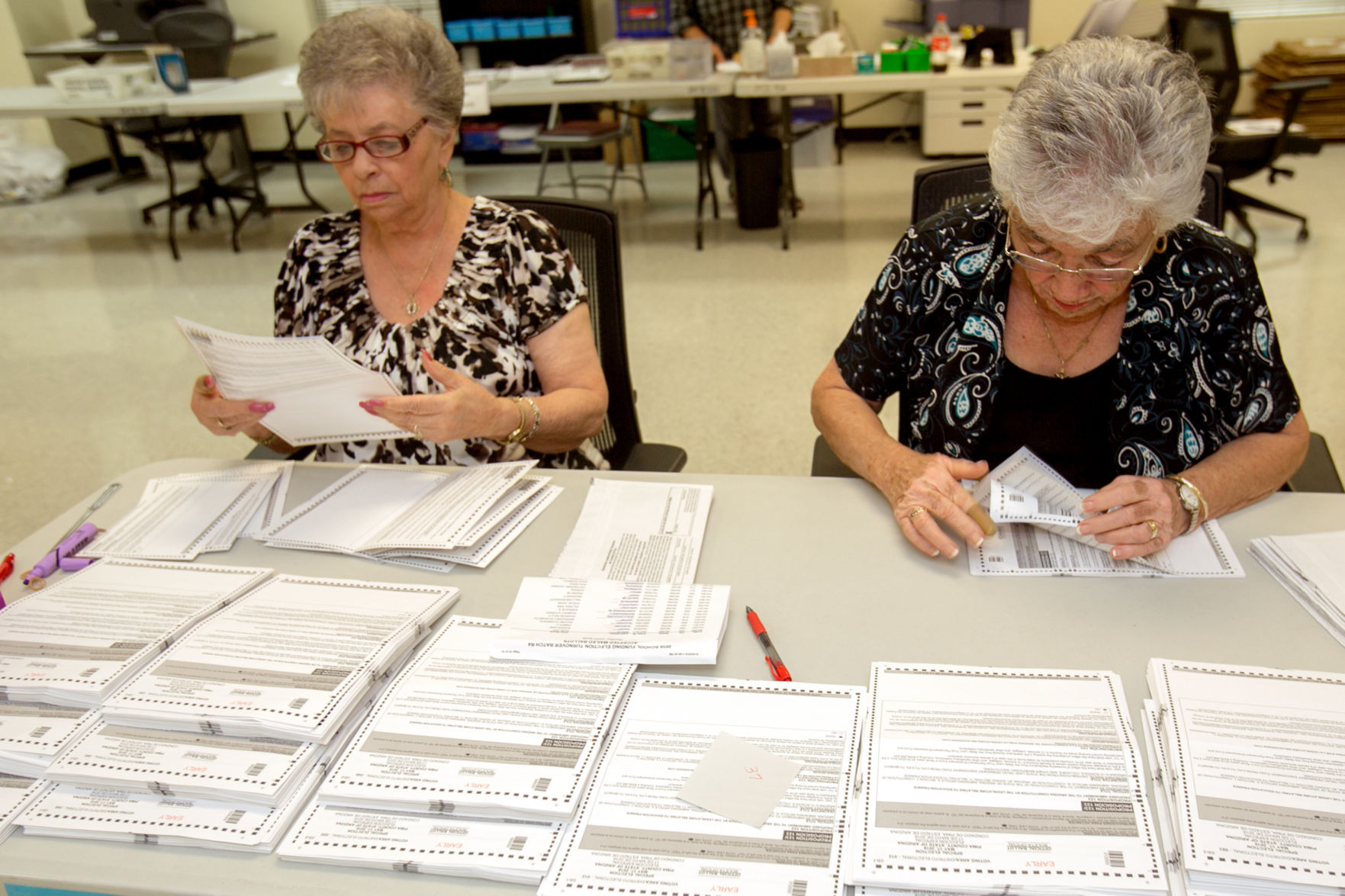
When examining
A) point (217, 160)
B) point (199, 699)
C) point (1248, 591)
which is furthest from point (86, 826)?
point (217, 160)

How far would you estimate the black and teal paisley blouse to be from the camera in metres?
1.39

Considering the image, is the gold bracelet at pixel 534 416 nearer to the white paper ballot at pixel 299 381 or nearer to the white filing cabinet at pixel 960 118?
the white paper ballot at pixel 299 381

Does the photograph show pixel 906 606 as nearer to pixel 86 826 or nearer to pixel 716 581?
pixel 716 581

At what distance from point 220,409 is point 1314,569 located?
60.9 inches

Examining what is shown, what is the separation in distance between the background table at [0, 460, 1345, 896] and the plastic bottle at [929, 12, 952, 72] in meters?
4.06

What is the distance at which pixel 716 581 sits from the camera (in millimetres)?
1253

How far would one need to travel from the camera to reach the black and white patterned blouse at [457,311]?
5.57ft

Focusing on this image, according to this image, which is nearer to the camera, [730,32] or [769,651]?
[769,651]

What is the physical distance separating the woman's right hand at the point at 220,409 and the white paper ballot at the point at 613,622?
61cm

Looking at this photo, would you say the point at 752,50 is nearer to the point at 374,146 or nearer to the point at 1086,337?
the point at 374,146

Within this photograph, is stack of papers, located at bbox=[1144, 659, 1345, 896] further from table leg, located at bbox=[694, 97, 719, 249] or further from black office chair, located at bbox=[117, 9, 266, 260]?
black office chair, located at bbox=[117, 9, 266, 260]

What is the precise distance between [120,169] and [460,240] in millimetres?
7294

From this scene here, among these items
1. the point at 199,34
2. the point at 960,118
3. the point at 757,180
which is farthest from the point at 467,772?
the point at 199,34

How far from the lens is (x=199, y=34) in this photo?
6.18 metres
